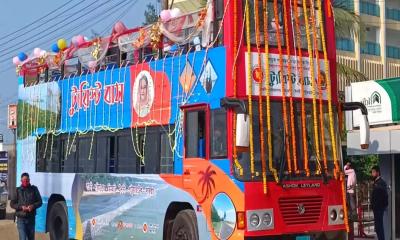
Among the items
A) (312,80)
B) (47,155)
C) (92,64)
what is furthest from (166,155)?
(47,155)

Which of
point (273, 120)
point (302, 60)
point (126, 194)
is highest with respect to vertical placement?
point (302, 60)

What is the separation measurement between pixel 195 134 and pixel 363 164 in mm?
17820

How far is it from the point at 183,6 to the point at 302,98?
35.9 metres

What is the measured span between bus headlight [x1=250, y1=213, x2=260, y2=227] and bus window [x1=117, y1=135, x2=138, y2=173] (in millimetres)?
3076

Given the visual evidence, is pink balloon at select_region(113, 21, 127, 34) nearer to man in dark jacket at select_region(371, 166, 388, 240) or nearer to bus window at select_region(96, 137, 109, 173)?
bus window at select_region(96, 137, 109, 173)

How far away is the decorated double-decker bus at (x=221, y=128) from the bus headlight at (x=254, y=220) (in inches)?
Answer: 0.6

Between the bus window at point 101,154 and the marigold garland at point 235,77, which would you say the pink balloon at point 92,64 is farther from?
the marigold garland at point 235,77

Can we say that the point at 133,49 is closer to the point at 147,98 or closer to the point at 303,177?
the point at 147,98

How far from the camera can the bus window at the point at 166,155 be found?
35.4 feet

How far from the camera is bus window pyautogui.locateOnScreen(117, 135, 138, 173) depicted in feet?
38.9

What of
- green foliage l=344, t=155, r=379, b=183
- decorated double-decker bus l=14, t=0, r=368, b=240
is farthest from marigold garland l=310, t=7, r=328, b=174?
green foliage l=344, t=155, r=379, b=183

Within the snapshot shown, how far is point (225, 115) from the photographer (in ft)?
31.5

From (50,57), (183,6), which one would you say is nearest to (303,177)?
(50,57)

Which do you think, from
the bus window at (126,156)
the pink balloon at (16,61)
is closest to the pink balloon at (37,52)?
the pink balloon at (16,61)
